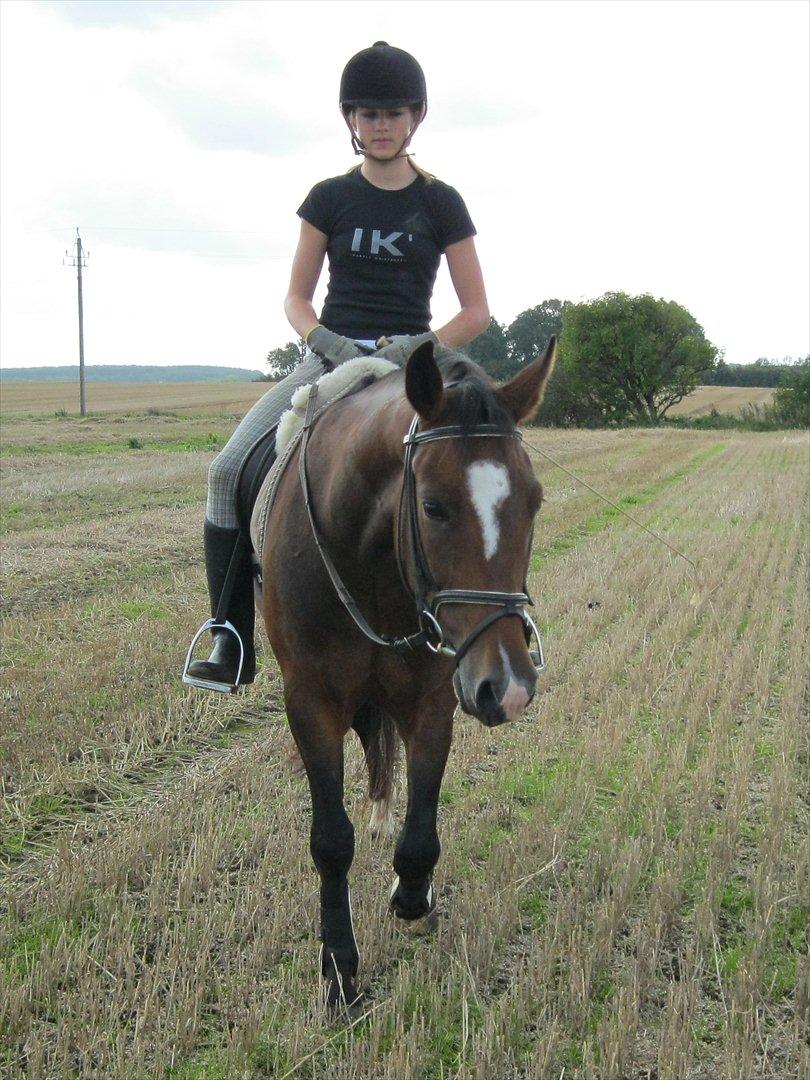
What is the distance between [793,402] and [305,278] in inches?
2302

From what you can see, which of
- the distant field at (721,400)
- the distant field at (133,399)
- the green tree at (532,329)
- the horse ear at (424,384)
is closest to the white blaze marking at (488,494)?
the horse ear at (424,384)

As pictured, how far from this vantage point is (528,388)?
320cm

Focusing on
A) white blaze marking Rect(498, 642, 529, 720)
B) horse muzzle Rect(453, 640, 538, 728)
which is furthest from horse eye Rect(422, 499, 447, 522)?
white blaze marking Rect(498, 642, 529, 720)

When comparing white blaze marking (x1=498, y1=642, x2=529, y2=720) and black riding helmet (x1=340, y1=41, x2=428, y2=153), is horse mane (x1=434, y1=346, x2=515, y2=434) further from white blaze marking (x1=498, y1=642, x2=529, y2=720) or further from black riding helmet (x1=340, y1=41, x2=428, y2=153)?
black riding helmet (x1=340, y1=41, x2=428, y2=153)

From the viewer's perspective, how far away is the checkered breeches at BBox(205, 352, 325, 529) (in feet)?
14.8

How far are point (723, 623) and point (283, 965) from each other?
645cm

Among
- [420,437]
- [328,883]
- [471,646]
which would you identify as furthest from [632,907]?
[420,437]

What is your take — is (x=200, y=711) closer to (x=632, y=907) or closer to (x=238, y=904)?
(x=238, y=904)

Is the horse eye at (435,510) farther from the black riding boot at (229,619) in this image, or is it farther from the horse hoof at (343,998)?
the black riding boot at (229,619)

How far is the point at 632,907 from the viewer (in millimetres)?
4227

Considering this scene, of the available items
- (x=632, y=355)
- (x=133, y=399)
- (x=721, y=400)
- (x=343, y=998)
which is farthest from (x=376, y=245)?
(x=721, y=400)

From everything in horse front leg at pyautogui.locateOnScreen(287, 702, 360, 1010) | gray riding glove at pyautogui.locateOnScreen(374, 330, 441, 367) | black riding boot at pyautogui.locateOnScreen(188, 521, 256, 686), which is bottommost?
horse front leg at pyautogui.locateOnScreen(287, 702, 360, 1010)

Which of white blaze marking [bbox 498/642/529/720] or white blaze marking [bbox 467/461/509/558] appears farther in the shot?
white blaze marking [bbox 467/461/509/558]

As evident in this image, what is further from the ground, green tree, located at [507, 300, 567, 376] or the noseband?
green tree, located at [507, 300, 567, 376]
